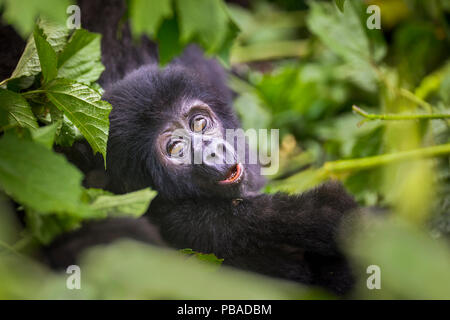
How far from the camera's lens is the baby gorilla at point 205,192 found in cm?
139

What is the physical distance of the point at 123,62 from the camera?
6.64 feet

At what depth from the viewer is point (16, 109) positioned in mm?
1119

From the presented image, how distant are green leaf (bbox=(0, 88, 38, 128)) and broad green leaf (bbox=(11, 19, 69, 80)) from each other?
4.9 inches

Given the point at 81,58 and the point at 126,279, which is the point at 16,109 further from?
the point at 126,279

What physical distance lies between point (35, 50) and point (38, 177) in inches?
21.7

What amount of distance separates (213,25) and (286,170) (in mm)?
1698

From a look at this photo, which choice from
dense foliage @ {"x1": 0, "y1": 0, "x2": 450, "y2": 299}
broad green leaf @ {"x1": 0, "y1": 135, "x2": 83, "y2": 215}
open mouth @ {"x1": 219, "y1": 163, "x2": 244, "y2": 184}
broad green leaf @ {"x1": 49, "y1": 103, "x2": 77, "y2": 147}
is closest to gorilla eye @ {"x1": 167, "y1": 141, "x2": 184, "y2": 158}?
open mouth @ {"x1": 219, "y1": 163, "x2": 244, "y2": 184}

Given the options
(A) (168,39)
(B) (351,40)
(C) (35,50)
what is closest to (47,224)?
(A) (168,39)

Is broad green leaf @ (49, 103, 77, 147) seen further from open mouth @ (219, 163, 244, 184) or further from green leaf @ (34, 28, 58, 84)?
open mouth @ (219, 163, 244, 184)

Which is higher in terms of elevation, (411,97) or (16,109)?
(411,97)

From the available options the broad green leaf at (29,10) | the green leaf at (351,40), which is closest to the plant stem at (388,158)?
the green leaf at (351,40)

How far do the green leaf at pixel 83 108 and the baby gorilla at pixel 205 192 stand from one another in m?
0.36
